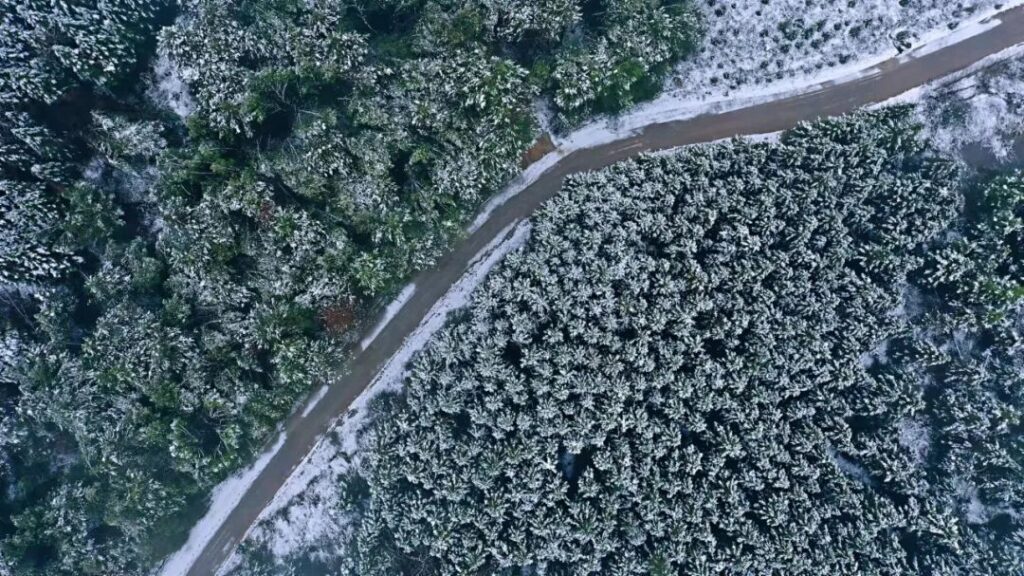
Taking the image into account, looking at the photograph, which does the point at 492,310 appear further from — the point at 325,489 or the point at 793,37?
the point at 793,37

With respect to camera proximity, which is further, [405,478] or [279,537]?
[279,537]

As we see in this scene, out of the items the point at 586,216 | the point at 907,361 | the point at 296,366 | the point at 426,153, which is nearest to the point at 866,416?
the point at 907,361

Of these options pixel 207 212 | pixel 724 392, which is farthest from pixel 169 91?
pixel 724 392

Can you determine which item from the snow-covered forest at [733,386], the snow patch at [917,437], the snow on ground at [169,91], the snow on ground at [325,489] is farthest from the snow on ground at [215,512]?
the snow patch at [917,437]

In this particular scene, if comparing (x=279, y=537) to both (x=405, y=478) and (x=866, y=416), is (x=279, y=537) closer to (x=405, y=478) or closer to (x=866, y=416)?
(x=405, y=478)

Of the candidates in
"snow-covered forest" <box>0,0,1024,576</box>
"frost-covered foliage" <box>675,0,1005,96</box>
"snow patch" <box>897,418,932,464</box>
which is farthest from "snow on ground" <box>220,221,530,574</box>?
"snow patch" <box>897,418,932,464</box>

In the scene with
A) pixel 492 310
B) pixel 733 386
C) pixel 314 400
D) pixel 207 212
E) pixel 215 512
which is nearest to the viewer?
pixel 733 386
